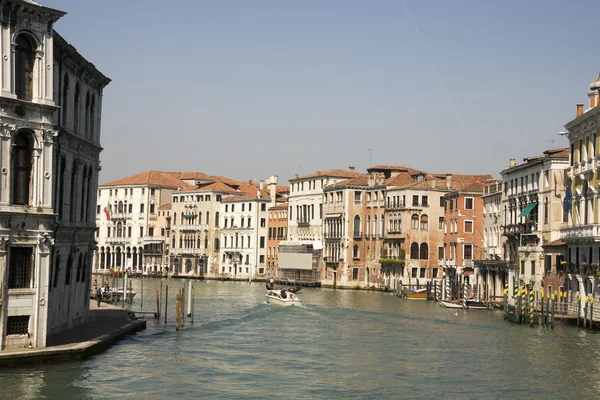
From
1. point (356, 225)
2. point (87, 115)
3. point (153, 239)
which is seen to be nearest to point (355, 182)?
point (356, 225)

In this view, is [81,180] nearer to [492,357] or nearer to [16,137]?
[16,137]

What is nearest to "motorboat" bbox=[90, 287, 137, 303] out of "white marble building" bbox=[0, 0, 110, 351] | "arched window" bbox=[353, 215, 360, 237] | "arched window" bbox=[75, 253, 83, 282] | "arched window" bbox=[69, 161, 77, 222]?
"arched window" bbox=[75, 253, 83, 282]

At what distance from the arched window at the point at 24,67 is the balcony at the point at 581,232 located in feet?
76.6

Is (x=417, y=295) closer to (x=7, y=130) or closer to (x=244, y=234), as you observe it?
(x=244, y=234)

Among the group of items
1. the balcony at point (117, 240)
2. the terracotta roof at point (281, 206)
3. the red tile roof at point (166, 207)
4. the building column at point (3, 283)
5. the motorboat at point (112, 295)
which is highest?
the red tile roof at point (166, 207)

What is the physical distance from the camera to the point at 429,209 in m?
74.3

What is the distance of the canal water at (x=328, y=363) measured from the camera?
2344cm

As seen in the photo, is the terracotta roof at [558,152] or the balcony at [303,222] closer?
the terracotta roof at [558,152]

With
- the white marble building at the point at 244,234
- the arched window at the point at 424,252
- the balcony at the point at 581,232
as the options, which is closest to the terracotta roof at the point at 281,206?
the white marble building at the point at 244,234

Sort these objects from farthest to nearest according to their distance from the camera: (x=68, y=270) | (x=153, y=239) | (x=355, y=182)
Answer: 1. (x=153, y=239)
2. (x=355, y=182)
3. (x=68, y=270)

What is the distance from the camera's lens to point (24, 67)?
23281 mm

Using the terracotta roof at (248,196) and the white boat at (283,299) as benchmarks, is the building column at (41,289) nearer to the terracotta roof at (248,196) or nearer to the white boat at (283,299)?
the white boat at (283,299)

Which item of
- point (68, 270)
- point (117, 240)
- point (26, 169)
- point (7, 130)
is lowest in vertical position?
point (68, 270)

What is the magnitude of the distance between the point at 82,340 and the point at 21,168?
5.43m
